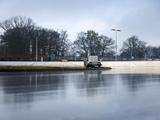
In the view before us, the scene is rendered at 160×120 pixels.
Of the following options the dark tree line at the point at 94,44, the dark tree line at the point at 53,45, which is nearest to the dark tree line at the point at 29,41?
the dark tree line at the point at 53,45

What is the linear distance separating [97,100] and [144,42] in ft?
429

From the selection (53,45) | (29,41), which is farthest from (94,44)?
(29,41)

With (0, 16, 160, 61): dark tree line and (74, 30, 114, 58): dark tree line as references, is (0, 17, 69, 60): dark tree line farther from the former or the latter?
(74, 30, 114, 58): dark tree line

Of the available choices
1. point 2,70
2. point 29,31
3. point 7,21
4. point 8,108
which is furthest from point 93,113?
point 7,21

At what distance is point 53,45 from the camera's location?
4281 inches

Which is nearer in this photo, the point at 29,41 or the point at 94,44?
the point at 29,41

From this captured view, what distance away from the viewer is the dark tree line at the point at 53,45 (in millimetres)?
99688

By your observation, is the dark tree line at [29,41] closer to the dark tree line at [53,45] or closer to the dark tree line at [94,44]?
the dark tree line at [53,45]

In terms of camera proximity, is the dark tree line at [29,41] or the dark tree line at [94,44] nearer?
the dark tree line at [29,41]

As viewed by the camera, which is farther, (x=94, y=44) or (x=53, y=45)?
(x=94, y=44)

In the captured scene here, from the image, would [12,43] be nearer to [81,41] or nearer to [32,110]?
[81,41]

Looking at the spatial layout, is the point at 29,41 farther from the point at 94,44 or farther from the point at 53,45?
the point at 94,44

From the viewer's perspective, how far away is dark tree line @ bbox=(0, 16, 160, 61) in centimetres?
9969

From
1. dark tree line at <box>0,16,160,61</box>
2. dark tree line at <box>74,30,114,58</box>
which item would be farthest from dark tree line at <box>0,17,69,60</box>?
dark tree line at <box>74,30,114,58</box>
